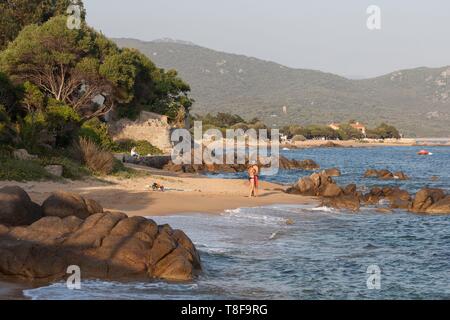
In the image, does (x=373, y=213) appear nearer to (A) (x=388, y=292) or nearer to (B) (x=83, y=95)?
(A) (x=388, y=292)

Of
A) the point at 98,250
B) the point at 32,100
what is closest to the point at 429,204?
the point at 98,250

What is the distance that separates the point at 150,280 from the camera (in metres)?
12.0

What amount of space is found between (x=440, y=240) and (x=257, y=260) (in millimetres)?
7201

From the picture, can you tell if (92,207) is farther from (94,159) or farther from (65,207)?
(94,159)

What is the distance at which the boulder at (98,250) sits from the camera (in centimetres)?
1171

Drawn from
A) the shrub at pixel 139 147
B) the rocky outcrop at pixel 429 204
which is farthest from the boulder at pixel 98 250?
the shrub at pixel 139 147

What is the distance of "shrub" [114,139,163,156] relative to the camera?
52347 mm

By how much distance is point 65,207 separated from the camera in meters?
14.8

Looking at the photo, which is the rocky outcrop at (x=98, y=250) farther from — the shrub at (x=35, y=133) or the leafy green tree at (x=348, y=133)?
the leafy green tree at (x=348, y=133)

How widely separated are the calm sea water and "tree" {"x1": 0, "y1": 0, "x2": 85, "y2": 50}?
3836cm

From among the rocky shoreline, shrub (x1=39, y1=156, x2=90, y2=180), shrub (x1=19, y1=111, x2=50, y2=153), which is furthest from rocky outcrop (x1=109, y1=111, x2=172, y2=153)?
shrub (x1=39, y1=156, x2=90, y2=180)

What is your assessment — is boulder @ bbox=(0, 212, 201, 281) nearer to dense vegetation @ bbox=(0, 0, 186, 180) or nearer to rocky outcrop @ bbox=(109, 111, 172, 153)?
dense vegetation @ bbox=(0, 0, 186, 180)

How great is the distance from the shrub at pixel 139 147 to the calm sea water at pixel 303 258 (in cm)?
2857
